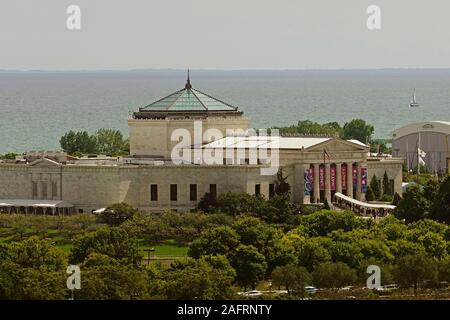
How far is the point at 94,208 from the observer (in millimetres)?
93000

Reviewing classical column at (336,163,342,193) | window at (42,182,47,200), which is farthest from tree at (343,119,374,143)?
window at (42,182,47,200)

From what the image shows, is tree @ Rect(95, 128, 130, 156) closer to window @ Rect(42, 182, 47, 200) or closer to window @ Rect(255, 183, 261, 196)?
window @ Rect(42, 182, 47, 200)

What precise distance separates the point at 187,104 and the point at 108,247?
32.2m

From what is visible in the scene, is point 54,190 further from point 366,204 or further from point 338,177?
point 366,204

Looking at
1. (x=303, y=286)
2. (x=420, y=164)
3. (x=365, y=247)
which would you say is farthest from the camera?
(x=420, y=164)

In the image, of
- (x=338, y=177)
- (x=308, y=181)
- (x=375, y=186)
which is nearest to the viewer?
(x=308, y=181)

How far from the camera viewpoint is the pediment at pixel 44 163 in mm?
94375

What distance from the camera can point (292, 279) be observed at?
63.4 meters

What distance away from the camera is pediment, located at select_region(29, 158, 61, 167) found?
94375 mm

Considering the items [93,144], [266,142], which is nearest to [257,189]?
[266,142]

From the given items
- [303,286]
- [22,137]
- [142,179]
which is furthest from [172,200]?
[22,137]

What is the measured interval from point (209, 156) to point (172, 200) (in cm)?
296
